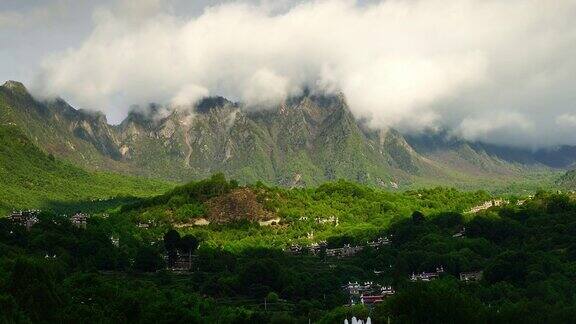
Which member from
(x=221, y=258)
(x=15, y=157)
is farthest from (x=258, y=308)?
(x=15, y=157)

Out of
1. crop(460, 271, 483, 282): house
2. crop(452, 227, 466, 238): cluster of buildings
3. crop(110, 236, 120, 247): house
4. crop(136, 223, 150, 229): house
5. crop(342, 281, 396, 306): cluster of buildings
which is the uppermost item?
crop(136, 223, 150, 229): house

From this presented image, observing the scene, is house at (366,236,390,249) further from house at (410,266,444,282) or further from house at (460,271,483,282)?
house at (460,271,483,282)

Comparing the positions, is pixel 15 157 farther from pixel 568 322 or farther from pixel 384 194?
pixel 568 322

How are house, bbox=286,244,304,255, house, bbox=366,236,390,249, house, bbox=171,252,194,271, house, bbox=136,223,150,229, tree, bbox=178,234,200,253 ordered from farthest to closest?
house, bbox=136,223,150,229
house, bbox=286,244,304,255
house, bbox=366,236,390,249
tree, bbox=178,234,200,253
house, bbox=171,252,194,271

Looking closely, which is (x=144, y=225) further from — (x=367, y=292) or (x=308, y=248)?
(x=367, y=292)

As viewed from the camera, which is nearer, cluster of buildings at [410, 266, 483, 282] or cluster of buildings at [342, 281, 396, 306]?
cluster of buildings at [342, 281, 396, 306]

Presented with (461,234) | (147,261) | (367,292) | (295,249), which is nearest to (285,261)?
(147,261)

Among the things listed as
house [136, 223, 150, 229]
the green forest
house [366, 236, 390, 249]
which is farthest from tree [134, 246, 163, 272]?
house [136, 223, 150, 229]
